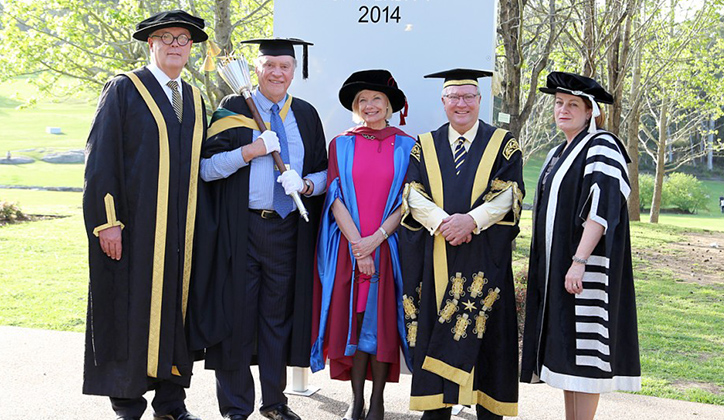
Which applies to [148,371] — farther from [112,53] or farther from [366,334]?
→ [112,53]

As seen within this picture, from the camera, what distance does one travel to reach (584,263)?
3137mm

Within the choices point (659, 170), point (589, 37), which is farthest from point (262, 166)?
point (659, 170)

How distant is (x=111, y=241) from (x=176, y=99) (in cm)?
78

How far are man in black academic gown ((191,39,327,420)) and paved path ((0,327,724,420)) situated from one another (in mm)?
401

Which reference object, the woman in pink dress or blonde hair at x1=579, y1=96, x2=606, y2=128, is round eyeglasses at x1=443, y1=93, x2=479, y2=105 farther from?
blonde hair at x1=579, y1=96, x2=606, y2=128

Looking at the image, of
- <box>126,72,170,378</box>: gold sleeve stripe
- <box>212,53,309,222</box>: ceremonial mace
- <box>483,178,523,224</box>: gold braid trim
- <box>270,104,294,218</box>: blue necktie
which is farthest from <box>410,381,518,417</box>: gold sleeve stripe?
<box>126,72,170,378</box>: gold sleeve stripe

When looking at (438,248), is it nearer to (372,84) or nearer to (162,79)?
(372,84)

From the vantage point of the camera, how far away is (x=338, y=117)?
4551 mm

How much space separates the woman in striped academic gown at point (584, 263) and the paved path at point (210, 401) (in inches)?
33.5

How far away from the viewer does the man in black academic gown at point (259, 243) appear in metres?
3.57

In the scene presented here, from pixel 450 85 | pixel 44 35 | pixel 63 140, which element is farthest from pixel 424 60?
pixel 63 140

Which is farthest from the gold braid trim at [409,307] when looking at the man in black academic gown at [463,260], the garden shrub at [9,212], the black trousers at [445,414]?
the garden shrub at [9,212]

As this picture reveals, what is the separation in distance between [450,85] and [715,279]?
906cm

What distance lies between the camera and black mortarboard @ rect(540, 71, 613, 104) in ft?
10.5
